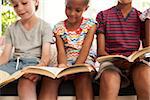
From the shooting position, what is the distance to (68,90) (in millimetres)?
1036

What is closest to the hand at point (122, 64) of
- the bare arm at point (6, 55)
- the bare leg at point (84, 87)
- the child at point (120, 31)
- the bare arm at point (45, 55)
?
the child at point (120, 31)

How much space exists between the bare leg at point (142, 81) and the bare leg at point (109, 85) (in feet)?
0.21

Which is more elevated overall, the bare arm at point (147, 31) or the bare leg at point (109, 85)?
the bare arm at point (147, 31)

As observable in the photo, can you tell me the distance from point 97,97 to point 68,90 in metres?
0.11

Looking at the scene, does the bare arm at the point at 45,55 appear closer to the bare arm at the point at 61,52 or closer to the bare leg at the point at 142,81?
the bare arm at the point at 61,52

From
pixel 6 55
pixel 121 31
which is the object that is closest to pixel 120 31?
pixel 121 31

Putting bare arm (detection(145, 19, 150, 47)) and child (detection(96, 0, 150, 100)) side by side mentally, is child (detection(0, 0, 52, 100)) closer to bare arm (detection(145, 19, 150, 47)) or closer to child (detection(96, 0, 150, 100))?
child (detection(96, 0, 150, 100))

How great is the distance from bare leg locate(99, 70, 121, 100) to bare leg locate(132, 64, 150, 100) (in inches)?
2.5

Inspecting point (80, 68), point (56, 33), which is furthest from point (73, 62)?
point (80, 68)

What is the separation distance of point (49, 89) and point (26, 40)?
0.35 metres

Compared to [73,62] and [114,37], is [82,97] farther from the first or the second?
[114,37]

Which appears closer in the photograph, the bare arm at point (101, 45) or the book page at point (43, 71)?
the book page at point (43, 71)

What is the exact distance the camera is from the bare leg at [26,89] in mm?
971

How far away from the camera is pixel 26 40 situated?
4.16 ft
